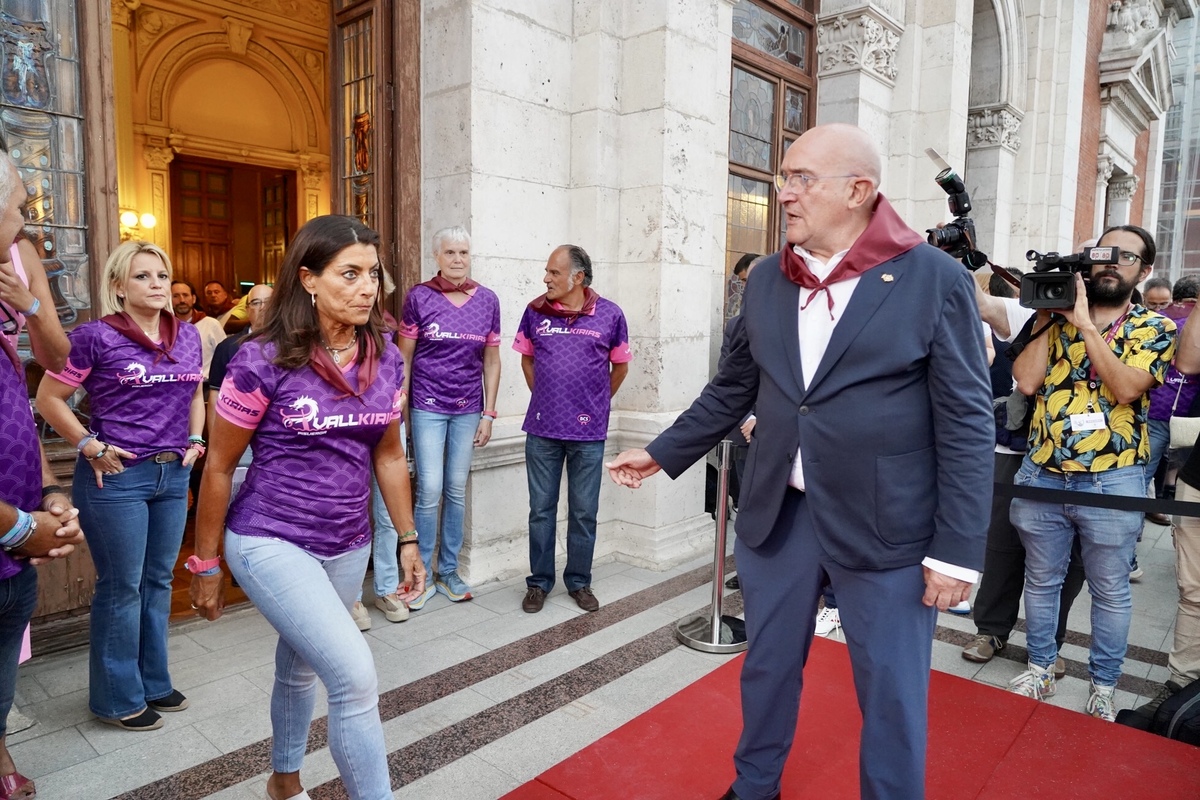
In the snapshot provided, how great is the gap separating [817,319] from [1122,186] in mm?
17432

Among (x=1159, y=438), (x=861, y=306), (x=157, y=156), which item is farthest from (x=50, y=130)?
(x=157, y=156)

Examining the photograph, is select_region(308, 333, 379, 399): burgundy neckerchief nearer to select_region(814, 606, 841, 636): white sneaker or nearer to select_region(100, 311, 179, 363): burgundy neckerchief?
select_region(100, 311, 179, 363): burgundy neckerchief

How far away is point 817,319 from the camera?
2154mm

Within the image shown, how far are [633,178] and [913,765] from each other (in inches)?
165

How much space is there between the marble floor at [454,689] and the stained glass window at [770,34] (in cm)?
495

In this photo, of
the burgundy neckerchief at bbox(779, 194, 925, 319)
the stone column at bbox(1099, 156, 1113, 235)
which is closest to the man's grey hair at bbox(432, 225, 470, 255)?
the burgundy neckerchief at bbox(779, 194, 925, 319)

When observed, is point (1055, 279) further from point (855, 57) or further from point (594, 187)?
Result: point (855, 57)

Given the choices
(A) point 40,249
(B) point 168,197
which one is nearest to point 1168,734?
(A) point 40,249

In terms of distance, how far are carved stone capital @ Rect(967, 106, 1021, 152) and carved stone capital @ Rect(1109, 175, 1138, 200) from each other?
7384 millimetres

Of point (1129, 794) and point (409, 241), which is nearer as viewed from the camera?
point (1129, 794)

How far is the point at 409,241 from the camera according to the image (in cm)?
507

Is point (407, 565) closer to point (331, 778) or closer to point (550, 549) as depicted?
point (331, 778)

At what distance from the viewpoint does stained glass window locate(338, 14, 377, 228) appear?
16.7 feet

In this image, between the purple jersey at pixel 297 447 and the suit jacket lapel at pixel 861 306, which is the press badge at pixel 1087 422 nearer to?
the suit jacket lapel at pixel 861 306
